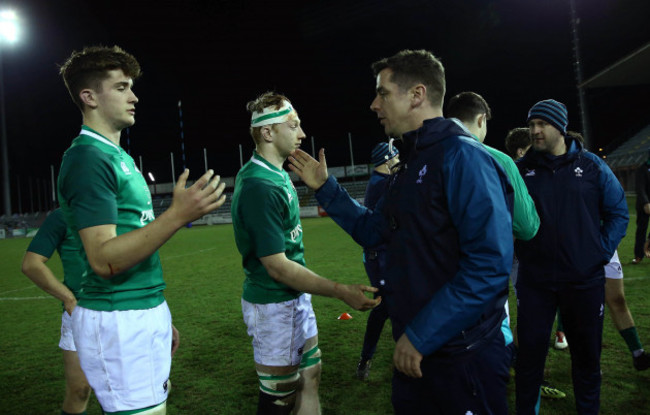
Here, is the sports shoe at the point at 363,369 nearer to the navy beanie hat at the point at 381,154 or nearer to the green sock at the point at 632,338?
the navy beanie hat at the point at 381,154

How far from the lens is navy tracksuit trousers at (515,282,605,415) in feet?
10.8

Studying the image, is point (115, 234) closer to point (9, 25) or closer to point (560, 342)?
point (560, 342)

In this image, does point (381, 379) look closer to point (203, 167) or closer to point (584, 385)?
point (584, 385)

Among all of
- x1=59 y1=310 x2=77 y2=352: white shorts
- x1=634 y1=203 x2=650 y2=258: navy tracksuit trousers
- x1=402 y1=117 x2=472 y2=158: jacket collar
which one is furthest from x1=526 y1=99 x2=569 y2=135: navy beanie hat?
x1=634 y1=203 x2=650 y2=258: navy tracksuit trousers

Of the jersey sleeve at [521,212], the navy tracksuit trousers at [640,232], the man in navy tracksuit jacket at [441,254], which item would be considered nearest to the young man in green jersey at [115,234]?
the man in navy tracksuit jacket at [441,254]

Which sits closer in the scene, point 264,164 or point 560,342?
point 264,164

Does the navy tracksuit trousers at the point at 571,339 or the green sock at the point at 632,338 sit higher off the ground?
the navy tracksuit trousers at the point at 571,339

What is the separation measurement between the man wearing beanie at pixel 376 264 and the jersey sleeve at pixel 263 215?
1.97m

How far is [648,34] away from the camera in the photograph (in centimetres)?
2889

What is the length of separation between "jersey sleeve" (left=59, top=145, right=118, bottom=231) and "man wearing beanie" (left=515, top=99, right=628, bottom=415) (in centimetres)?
308

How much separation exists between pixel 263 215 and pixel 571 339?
259 centimetres

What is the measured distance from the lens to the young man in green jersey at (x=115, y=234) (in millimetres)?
1994

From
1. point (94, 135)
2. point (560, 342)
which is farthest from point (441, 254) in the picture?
point (560, 342)

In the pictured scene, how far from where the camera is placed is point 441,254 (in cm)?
198
